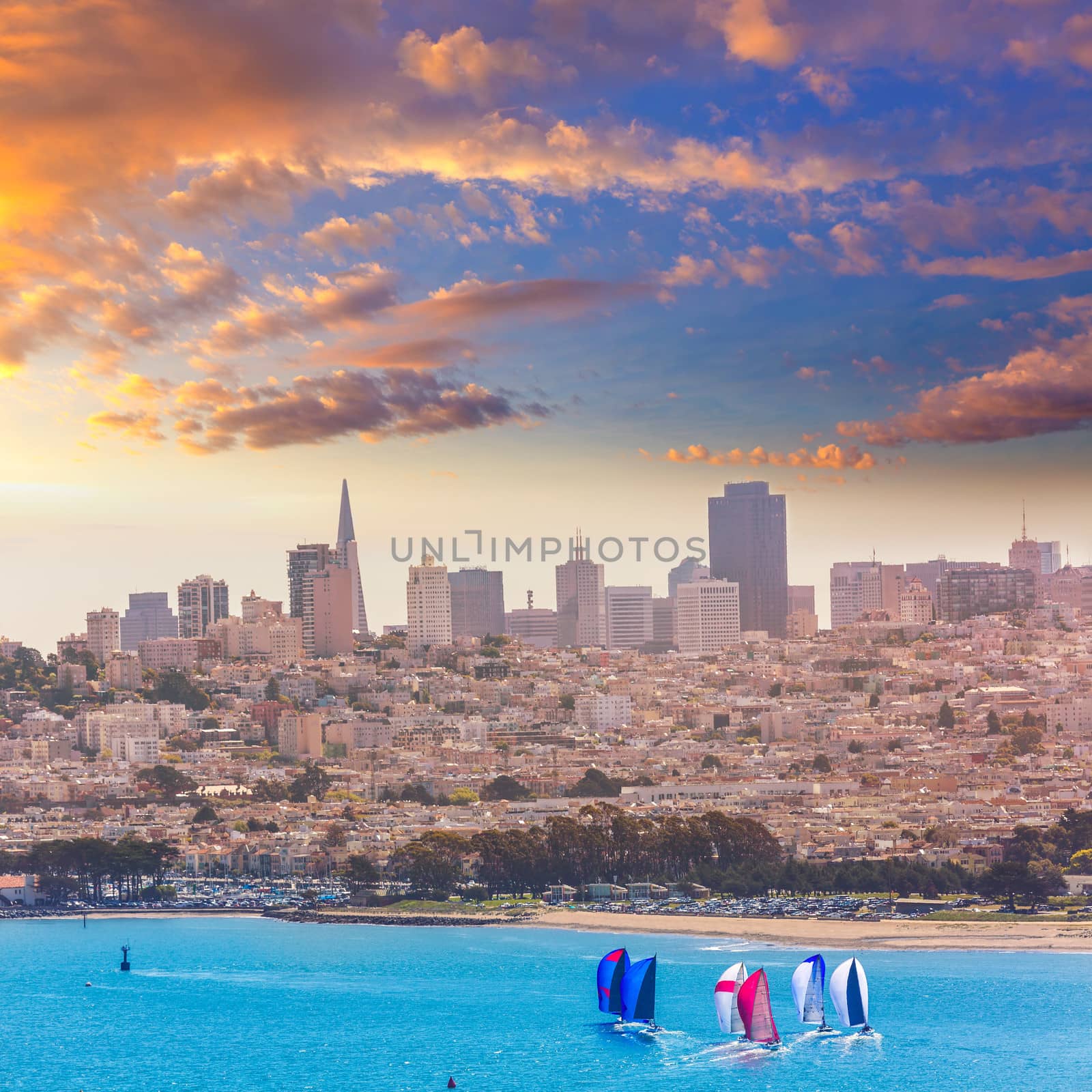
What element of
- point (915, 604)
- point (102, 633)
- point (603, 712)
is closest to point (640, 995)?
point (603, 712)

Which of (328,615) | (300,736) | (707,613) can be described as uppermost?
(328,615)

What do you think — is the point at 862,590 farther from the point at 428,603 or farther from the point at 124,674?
the point at 124,674

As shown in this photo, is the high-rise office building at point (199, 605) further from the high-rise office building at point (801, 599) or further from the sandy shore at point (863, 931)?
the sandy shore at point (863, 931)

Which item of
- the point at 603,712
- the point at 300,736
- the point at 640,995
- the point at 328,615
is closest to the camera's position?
the point at 640,995

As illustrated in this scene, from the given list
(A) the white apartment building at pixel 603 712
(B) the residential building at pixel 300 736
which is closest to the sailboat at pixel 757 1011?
(B) the residential building at pixel 300 736

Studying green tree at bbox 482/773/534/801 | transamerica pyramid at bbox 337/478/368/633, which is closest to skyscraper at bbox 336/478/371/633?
transamerica pyramid at bbox 337/478/368/633

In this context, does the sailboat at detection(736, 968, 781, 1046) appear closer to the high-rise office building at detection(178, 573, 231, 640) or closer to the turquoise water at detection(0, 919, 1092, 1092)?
the turquoise water at detection(0, 919, 1092, 1092)

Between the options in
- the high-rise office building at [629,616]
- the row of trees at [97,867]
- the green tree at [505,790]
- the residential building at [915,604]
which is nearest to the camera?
the row of trees at [97,867]

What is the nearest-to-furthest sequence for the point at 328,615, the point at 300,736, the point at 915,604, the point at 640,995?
the point at 640,995
the point at 300,736
the point at 328,615
the point at 915,604
